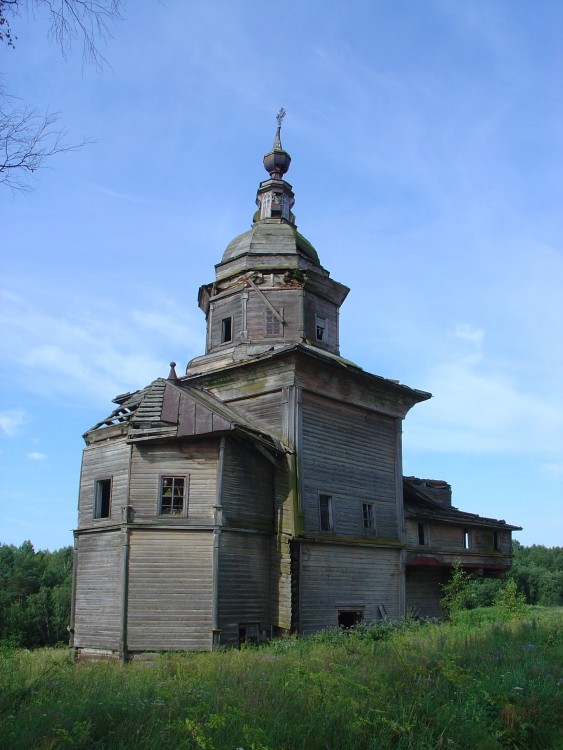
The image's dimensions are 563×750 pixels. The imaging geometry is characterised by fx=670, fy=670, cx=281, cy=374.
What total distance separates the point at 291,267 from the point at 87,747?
2087 cm

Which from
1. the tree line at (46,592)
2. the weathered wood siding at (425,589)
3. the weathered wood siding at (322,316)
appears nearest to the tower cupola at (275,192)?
the weathered wood siding at (322,316)

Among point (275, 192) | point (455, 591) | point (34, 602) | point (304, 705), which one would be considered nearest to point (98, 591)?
point (304, 705)

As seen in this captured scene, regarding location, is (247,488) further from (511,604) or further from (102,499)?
(511,604)

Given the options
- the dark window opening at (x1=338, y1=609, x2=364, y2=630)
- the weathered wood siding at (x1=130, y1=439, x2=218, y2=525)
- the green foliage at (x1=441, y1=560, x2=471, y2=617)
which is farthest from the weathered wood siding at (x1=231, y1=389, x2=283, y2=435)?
the green foliage at (x1=441, y1=560, x2=471, y2=617)

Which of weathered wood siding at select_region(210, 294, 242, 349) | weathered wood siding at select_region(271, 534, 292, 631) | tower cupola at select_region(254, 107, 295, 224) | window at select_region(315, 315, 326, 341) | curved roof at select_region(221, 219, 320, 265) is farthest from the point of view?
tower cupola at select_region(254, 107, 295, 224)

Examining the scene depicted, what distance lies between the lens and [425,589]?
25453mm

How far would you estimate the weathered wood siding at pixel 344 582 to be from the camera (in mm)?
19969

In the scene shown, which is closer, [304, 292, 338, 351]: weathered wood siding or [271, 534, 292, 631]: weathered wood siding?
[271, 534, 292, 631]: weathered wood siding

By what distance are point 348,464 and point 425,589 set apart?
6.67m

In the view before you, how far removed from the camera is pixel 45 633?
2350 inches

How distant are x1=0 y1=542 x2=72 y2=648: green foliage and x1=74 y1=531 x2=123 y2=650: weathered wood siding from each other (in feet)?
122

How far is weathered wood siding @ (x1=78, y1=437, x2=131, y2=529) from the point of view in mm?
19202

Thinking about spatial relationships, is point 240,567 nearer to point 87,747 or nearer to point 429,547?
point 429,547

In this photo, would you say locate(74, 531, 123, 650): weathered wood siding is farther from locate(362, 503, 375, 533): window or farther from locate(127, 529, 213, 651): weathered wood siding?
locate(362, 503, 375, 533): window
